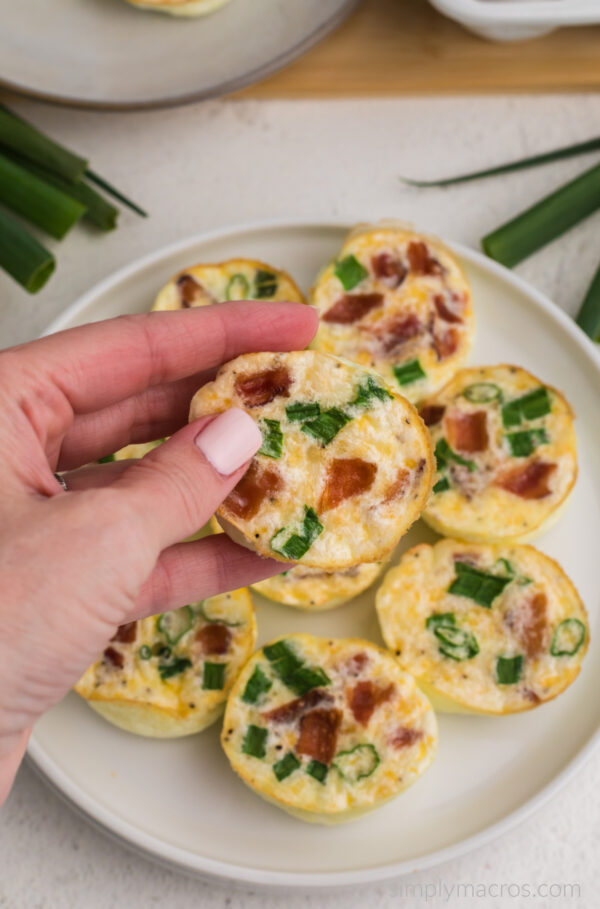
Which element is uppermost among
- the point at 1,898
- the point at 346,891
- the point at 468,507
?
the point at 468,507

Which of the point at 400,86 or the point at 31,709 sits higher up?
the point at 400,86

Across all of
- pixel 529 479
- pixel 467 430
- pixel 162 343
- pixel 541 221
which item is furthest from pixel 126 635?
pixel 541 221

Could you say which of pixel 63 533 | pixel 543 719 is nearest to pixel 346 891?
pixel 543 719

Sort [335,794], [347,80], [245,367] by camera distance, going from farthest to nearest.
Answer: [347,80] → [335,794] → [245,367]

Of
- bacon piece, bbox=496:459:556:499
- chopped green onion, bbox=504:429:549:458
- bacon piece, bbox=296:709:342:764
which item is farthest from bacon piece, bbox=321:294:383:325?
bacon piece, bbox=296:709:342:764

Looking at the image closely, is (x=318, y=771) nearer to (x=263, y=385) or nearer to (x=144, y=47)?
(x=263, y=385)

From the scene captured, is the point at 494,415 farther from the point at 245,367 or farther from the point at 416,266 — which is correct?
the point at 245,367
